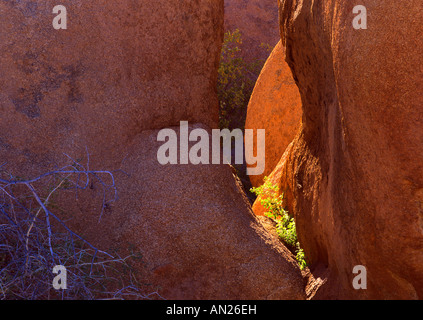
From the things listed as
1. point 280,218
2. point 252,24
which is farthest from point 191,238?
point 252,24

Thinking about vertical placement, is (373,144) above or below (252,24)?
below

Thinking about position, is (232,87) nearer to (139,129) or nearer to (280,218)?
(280,218)

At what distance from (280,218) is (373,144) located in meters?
2.79

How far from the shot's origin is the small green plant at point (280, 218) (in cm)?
475

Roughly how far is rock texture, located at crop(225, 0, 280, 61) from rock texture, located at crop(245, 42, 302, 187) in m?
4.02

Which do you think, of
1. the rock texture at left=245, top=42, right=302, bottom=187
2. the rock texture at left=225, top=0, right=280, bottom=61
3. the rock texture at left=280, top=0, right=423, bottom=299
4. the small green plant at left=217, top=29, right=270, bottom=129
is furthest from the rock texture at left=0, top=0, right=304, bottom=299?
the rock texture at left=225, top=0, right=280, bottom=61

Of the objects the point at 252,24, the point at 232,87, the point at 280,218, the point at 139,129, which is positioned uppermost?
the point at 252,24

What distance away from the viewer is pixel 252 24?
11.1m

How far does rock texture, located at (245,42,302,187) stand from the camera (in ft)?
21.9

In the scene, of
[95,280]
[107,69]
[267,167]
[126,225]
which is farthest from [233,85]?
[95,280]

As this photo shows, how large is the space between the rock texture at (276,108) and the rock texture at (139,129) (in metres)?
2.33

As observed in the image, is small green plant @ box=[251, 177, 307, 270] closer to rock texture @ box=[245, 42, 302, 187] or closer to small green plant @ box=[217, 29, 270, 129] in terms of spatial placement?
rock texture @ box=[245, 42, 302, 187]

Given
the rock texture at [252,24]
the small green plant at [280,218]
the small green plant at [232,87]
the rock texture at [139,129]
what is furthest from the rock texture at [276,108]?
the rock texture at [252,24]

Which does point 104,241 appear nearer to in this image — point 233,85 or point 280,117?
point 280,117
